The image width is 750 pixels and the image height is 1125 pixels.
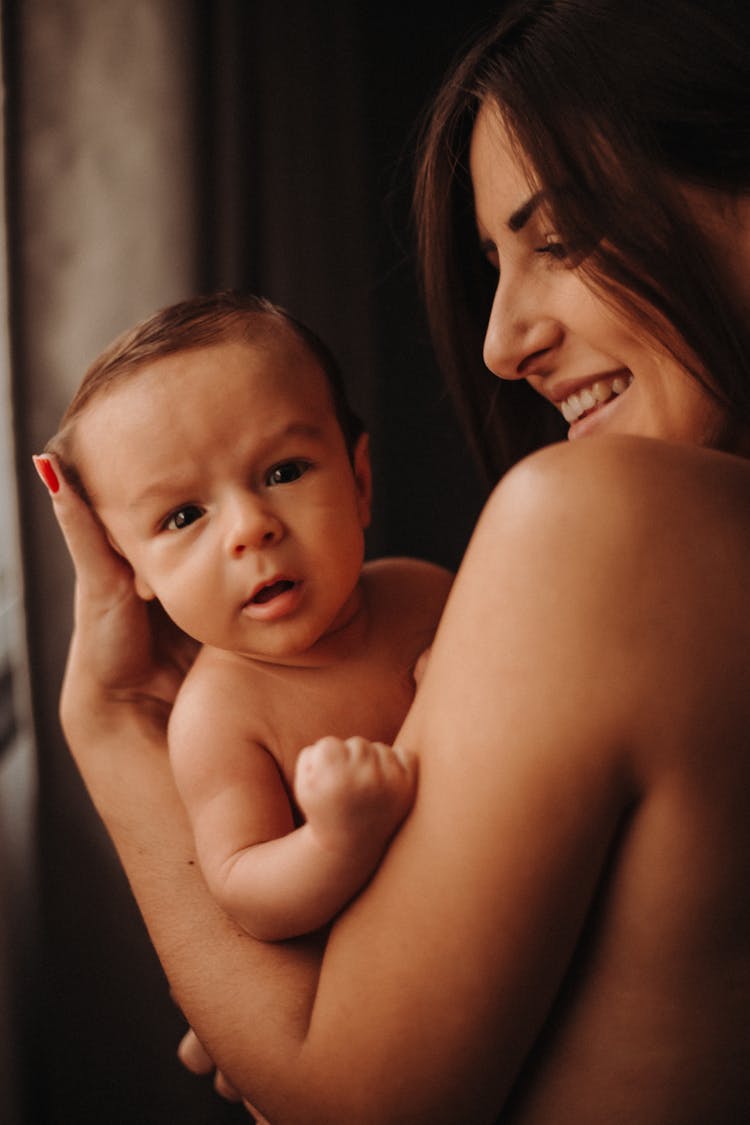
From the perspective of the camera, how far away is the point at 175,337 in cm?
110

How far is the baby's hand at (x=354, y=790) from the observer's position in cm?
84

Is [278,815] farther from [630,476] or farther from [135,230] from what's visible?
[135,230]

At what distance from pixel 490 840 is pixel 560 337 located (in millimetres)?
620

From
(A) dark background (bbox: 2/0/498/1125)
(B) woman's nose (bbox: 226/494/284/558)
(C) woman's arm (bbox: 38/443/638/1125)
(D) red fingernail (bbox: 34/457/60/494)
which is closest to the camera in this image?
(C) woman's arm (bbox: 38/443/638/1125)

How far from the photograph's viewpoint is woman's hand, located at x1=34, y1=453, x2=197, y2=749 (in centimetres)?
119

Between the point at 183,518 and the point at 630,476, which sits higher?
the point at 630,476

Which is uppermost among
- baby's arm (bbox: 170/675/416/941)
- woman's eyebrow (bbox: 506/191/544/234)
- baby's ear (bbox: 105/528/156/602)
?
woman's eyebrow (bbox: 506/191/544/234)

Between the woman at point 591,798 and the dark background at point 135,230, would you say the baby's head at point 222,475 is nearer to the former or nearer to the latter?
the woman at point 591,798

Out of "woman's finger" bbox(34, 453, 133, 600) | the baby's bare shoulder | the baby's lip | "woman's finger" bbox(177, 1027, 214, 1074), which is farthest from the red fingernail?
"woman's finger" bbox(177, 1027, 214, 1074)

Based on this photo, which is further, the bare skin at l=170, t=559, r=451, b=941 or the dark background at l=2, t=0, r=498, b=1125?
the dark background at l=2, t=0, r=498, b=1125

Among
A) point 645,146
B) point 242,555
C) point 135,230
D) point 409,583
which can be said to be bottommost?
point 409,583

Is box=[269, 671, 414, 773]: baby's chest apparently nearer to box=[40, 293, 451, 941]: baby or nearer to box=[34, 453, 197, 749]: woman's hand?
box=[40, 293, 451, 941]: baby

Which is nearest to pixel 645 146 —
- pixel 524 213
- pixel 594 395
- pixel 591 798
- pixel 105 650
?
pixel 524 213

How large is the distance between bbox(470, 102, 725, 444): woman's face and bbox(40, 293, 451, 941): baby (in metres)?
0.24
